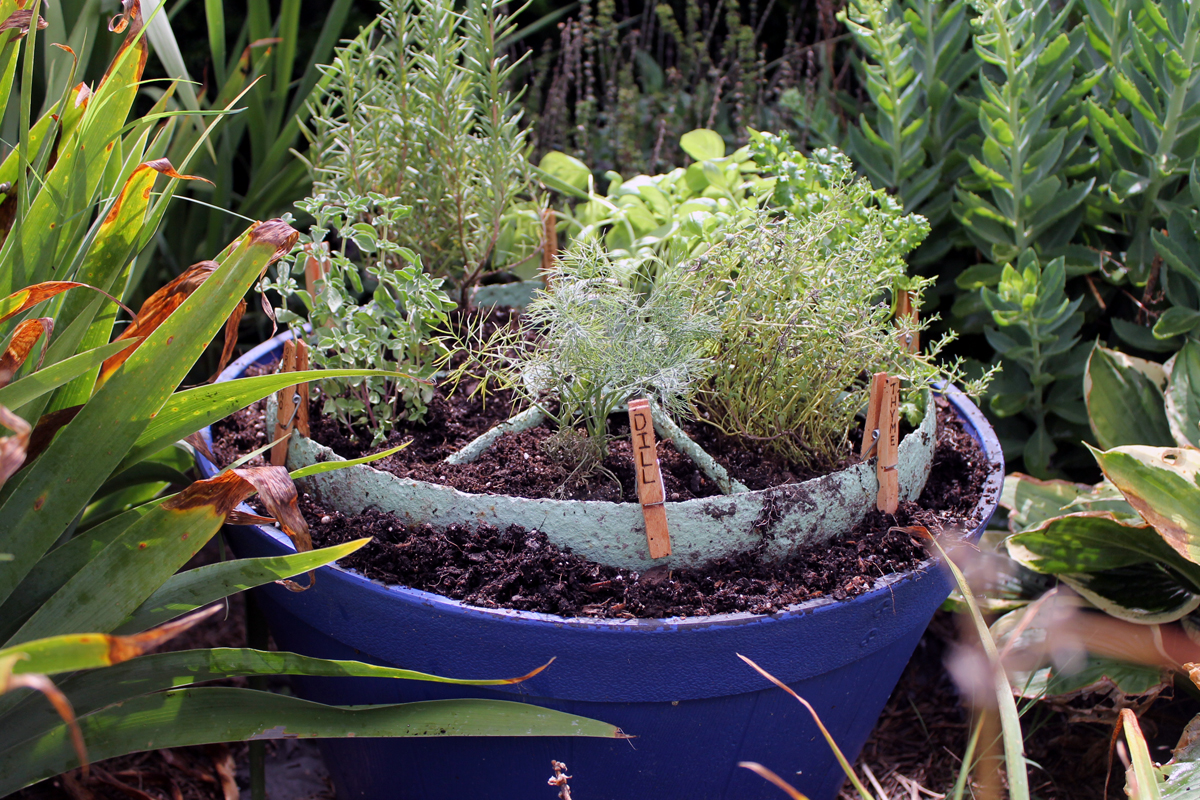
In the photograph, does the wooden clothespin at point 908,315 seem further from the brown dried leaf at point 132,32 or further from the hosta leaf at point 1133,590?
the brown dried leaf at point 132,32

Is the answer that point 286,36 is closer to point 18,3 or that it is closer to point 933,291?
point 18,3

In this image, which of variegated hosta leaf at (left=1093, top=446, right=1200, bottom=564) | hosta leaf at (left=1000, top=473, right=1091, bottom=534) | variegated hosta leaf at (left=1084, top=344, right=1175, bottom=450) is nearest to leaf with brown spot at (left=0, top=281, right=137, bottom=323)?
variegated hosta leaf at (left=1093, top=446, right=1200, bottom=564)

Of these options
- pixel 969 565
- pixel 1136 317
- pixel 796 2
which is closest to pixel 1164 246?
pixel 1136 317

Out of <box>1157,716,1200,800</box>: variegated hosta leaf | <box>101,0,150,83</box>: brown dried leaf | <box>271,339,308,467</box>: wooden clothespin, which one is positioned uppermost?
<box>101,0,150,83</box>: brown dried leaf

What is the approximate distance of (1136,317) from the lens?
203 centimetres

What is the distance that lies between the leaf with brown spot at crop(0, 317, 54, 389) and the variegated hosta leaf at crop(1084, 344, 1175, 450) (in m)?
1.79

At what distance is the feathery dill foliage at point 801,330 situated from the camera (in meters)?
1.29

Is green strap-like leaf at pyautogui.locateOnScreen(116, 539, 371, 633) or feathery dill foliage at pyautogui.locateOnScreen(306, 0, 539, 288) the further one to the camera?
feathery dill foliage at pyautogui.locateOnScreen(306, 0, 539, 288)

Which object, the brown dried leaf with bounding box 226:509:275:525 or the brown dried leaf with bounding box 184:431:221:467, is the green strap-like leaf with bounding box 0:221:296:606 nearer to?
the brown dried leaf with bounding box 226:509:275:525

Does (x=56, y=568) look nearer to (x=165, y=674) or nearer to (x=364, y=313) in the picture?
(x=165, y=674)

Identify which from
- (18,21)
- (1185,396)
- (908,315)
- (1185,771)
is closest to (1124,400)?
(1185,396)

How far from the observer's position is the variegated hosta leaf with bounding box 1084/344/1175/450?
5.81 ft

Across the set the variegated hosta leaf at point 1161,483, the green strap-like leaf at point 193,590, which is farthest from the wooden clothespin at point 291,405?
the variegated hosta leaf at point 1161,483

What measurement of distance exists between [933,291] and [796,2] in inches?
57.3
